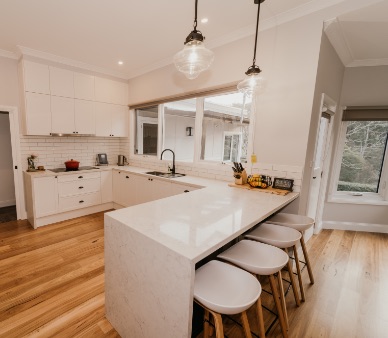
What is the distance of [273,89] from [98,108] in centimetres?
323

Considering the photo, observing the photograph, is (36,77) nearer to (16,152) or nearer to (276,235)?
(16,152)

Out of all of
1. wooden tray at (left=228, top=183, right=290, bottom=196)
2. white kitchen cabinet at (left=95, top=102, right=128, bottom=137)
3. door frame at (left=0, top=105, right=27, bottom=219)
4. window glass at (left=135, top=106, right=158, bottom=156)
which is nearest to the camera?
wooden tray at (left=228, top=183, right=290, bottom=196)

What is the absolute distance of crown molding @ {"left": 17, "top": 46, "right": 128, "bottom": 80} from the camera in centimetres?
330

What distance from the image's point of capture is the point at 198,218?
152cm

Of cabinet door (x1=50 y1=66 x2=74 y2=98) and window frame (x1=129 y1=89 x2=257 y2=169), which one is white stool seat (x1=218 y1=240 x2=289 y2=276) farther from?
cabinet door (x1=50 y1=66 x2=74 y2=98)

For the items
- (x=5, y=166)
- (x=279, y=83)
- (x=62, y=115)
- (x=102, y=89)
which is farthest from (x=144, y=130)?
(x=279, y=83)

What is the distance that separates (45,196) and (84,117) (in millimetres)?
1532

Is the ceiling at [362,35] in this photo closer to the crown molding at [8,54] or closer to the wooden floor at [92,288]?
the wooden floor at [92,288]

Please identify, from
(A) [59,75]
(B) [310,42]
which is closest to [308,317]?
(B) [310,42]

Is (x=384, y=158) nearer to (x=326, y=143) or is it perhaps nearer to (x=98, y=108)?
(x=326, y=143)

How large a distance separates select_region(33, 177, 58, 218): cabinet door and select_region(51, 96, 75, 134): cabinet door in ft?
2.87

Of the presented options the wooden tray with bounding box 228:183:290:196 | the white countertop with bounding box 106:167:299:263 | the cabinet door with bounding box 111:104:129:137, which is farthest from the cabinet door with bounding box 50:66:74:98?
the wooden tray with bounding box 228:183:290:196

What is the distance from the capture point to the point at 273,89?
2.52m

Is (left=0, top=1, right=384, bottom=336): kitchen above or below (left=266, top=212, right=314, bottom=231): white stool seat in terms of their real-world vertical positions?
above
